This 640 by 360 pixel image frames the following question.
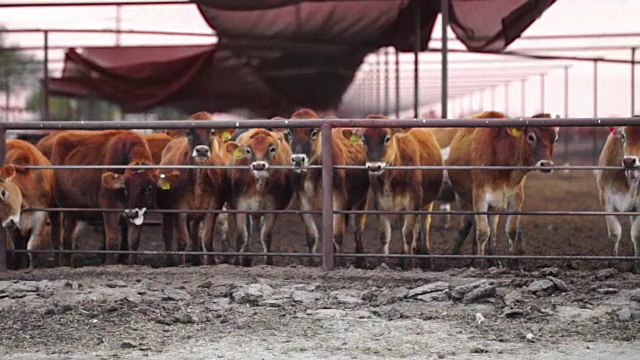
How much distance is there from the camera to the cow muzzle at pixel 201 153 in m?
8.39

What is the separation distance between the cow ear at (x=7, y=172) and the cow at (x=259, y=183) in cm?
211

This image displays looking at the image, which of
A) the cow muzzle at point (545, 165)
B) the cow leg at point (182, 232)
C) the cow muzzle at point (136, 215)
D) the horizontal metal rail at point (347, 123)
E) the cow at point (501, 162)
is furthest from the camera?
the cow leg at point (182, 232)

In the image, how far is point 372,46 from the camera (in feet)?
39.0

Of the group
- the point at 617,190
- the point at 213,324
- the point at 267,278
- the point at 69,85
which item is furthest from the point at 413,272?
the point at 69,85

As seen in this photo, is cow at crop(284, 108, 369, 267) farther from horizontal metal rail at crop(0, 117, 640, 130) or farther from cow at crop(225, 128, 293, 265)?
horizontal metal rail at crop(0, 117, 640, 130)

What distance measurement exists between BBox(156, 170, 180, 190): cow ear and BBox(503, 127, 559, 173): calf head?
3231mm

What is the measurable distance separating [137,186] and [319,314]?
2.91 meters

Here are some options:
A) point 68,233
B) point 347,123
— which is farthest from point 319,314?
point 68,233

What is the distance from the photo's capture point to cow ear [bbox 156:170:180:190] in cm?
809

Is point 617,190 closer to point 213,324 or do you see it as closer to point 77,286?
point 213,324

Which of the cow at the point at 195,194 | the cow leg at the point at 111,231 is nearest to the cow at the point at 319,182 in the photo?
the cow at the point at 195,194

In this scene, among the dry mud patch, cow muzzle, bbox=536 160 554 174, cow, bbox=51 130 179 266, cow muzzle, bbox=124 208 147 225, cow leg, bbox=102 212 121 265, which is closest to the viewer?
the dry mud patch

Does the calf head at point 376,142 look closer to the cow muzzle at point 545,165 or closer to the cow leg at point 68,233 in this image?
the cow muzzle at point 545,165

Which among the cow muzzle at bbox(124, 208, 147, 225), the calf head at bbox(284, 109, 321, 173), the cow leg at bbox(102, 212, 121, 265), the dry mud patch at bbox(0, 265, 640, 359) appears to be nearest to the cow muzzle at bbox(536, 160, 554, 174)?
the dry mud patch at bbox(0, 265, 640, 359)
